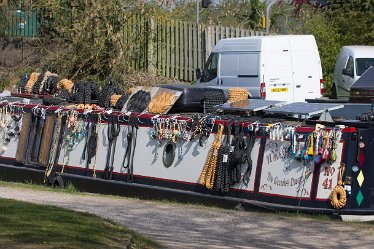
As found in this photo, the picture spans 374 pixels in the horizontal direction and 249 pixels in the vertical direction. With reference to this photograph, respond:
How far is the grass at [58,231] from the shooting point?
10867mm

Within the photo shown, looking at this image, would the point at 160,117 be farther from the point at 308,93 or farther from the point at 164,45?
the point at 164,45

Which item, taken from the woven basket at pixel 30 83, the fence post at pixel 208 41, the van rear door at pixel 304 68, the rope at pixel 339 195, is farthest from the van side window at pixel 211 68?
the rope at pixel 339 195

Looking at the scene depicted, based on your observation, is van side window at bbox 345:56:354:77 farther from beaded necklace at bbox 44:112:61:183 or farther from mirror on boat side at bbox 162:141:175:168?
mirror on boat side at bbox 162:141:175:168

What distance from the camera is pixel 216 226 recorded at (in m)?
14.1

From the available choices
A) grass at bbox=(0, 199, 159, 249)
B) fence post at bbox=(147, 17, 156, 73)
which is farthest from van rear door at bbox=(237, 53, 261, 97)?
grass at bbox=(0, 199, 159, 249)

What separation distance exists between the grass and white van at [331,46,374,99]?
16.9 meters

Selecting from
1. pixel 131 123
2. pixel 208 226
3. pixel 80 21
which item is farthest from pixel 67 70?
pixel 208 226

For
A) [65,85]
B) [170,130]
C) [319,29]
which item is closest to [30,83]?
[65,85]

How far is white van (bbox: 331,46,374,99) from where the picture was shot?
29.4m

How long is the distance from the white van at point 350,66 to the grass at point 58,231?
55.5 ft

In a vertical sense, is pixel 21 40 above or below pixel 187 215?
above

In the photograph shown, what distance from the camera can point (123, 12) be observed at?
1362 inches

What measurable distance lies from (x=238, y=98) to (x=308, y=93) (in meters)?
8.67

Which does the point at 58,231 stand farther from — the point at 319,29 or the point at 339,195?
the point at 319,29
